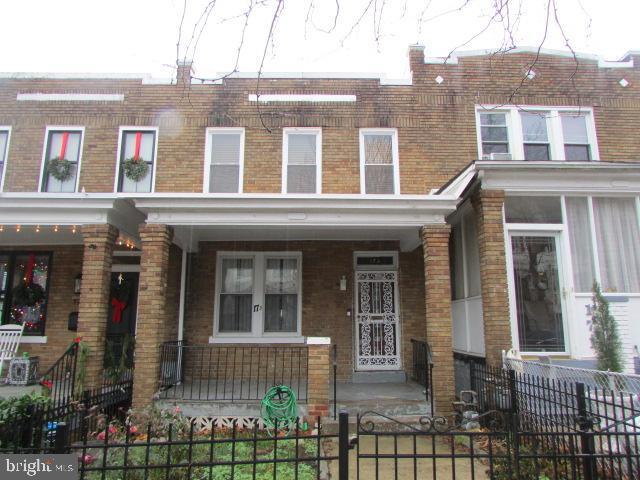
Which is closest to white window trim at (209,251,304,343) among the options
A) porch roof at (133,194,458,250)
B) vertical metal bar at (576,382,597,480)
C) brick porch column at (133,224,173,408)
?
porch roof at (133,194,458,250)

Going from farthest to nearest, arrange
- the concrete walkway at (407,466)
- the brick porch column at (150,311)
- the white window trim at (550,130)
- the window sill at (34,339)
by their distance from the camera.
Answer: the white window trim at (550,130) → the window sill at (34,339) → the brick porch column at (150,311) → the concrete walkway at (407,466)

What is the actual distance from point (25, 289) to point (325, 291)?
6.65 metres

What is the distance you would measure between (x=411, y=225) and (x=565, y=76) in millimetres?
6259

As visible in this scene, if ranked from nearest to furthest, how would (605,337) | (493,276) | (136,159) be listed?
1. (605,337)
2. (493,276)
3. (136,159)

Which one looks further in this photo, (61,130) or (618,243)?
(61,130)

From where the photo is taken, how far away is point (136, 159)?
1027cm

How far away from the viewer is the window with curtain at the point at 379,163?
10258 mm

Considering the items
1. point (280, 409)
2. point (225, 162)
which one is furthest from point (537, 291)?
point (225, 162)

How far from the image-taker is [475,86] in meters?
10.6

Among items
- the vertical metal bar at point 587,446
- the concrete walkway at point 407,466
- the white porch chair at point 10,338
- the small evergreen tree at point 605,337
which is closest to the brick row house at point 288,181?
the white porch chair at point 10,338

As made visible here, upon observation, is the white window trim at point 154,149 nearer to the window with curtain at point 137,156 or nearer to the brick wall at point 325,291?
the window with curtain at point 137,156

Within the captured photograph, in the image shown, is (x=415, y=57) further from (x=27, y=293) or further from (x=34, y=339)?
(x=34, y=339)

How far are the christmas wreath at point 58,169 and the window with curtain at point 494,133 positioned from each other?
31.6ft

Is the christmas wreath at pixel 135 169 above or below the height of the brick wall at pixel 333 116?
below
